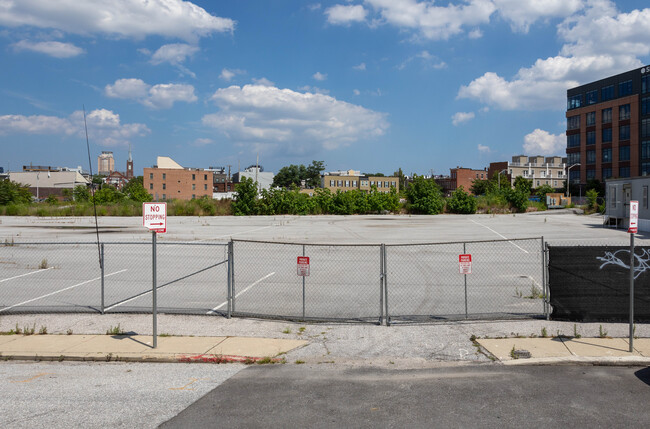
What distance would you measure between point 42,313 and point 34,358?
11.1 ft

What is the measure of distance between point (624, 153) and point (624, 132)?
3.88 meters

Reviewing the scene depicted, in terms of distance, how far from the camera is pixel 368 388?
727 centimetres

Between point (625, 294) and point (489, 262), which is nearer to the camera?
point (625, 294)

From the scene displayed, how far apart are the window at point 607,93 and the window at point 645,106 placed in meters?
7.64

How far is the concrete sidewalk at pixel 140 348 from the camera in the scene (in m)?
8.80

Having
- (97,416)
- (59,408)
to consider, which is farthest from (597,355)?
(59,408)

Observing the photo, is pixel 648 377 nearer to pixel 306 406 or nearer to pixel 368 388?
pixel 368 388

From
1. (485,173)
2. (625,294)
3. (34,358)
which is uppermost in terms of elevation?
(485,173)

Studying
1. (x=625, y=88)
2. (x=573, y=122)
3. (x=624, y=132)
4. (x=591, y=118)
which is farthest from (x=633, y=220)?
(x=573, y=122)

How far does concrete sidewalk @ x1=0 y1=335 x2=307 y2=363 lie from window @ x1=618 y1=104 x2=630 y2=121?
9853 cm

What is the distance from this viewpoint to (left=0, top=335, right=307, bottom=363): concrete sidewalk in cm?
880

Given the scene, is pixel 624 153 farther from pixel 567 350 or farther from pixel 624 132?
pixel 567 350

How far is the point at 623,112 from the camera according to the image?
89188mm

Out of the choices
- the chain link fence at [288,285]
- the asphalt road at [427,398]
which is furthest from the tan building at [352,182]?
the asphalt road at [427,398]
